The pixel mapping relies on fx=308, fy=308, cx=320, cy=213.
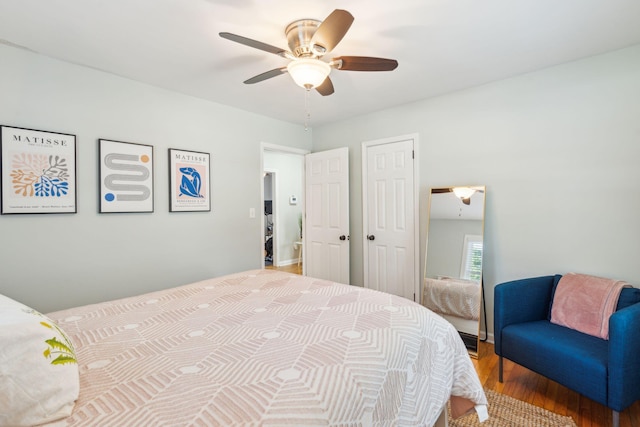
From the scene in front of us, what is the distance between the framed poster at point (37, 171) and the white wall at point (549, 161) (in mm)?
3184

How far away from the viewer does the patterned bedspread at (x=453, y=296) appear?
2822 millimetres

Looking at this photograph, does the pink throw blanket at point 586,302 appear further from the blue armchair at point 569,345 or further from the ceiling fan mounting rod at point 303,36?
the ceiling fan mounting rod at point 303,36

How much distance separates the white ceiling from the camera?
1749 millimetres

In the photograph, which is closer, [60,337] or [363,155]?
[60,337]

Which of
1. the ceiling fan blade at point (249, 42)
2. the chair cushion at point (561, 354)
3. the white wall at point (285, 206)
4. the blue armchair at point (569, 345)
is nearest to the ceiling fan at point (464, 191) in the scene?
the blue armchair at point (569, 345)

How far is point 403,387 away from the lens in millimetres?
1225

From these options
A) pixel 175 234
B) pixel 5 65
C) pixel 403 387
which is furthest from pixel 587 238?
pixel 5 65

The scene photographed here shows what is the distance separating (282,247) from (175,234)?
11.7 feet

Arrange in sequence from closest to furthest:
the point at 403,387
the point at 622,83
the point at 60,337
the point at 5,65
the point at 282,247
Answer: the point at 60,337, the point at 403,387, the point at 5,65, the point at 622,83, the point at 282,247

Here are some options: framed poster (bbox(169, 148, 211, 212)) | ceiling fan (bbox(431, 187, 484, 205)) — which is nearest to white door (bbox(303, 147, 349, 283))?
ceiling fan (bbox(431, 187, 484, 205))

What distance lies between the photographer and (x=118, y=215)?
Result: 2.65 m

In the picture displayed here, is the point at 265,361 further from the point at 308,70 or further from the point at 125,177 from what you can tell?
the point at 125,177

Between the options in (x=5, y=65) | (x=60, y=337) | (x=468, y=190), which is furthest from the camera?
(x=468, y=190)

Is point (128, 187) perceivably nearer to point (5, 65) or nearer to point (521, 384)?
point (5, 65)
